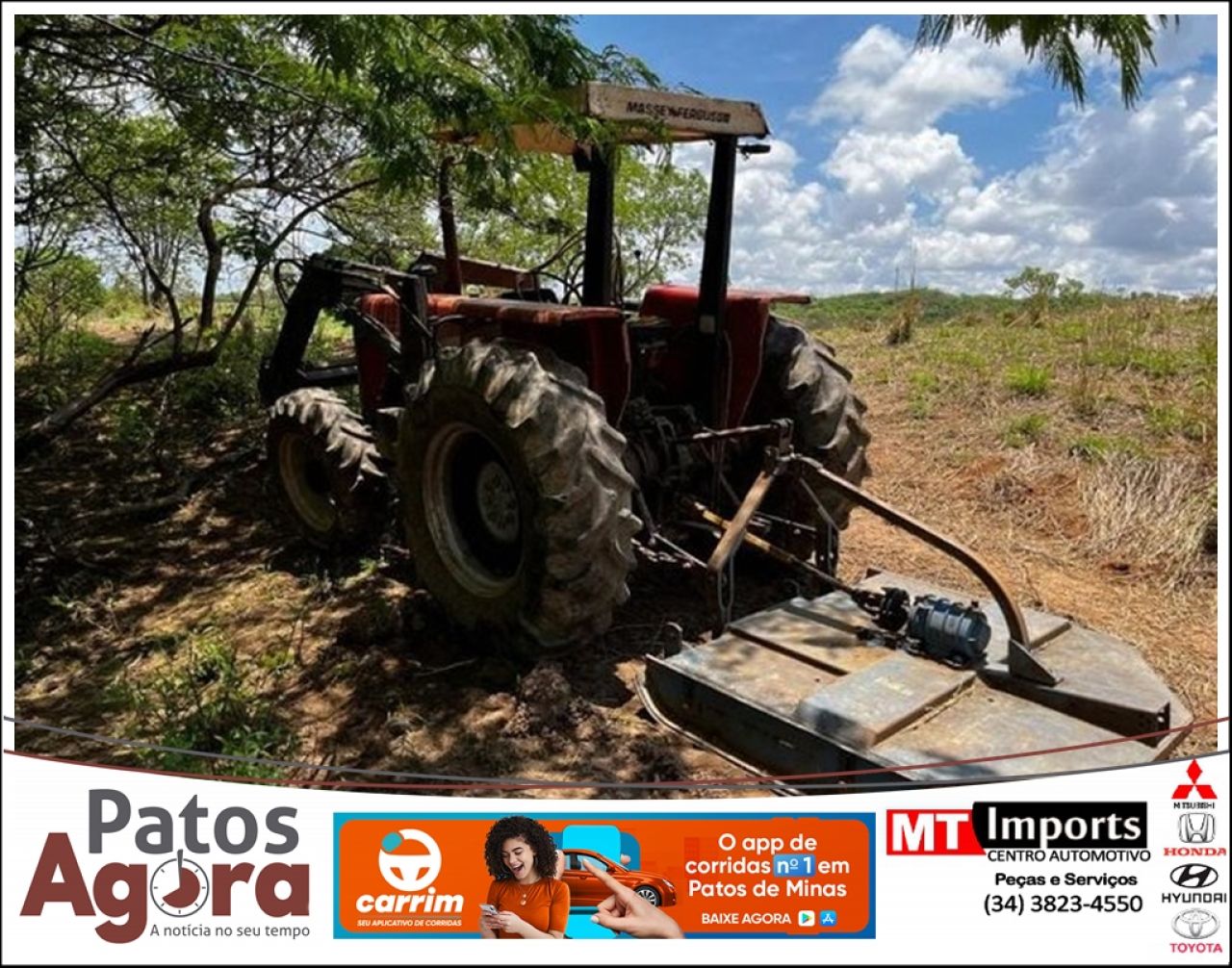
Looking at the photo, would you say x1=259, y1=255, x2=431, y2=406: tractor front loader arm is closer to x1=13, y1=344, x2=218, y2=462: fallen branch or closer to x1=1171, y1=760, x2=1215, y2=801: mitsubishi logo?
x1=13, y1=344, x2=218, y2=462: fallen branch

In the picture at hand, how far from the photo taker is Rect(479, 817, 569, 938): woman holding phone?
6.97ft

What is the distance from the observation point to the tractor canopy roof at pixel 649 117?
322cm

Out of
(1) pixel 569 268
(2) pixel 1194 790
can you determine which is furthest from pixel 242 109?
(2) pixel 1194 790

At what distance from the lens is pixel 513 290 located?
5.40 m

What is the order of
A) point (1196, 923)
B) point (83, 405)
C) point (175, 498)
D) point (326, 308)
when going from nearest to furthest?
point (1196, 923), point (326, 308), point (83, 405), point (175, 498)

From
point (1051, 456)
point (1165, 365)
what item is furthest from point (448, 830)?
point (1165, 365)

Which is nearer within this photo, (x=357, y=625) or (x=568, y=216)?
(x=357, y=625)

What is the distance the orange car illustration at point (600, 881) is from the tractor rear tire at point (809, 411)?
2246 mm

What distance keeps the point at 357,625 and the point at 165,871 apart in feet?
6.10

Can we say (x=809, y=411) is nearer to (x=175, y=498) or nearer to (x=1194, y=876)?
(x=1194, y=876)

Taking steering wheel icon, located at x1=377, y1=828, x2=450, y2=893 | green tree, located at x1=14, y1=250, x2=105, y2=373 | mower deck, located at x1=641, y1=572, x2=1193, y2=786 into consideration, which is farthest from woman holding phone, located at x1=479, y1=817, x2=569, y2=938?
green tree, located at x1=14, y1=250, x2=105, y2=373

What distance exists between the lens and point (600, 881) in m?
2.18

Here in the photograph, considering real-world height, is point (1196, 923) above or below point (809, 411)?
below

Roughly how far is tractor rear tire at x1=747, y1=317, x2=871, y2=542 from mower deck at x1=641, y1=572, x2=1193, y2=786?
1.02m
